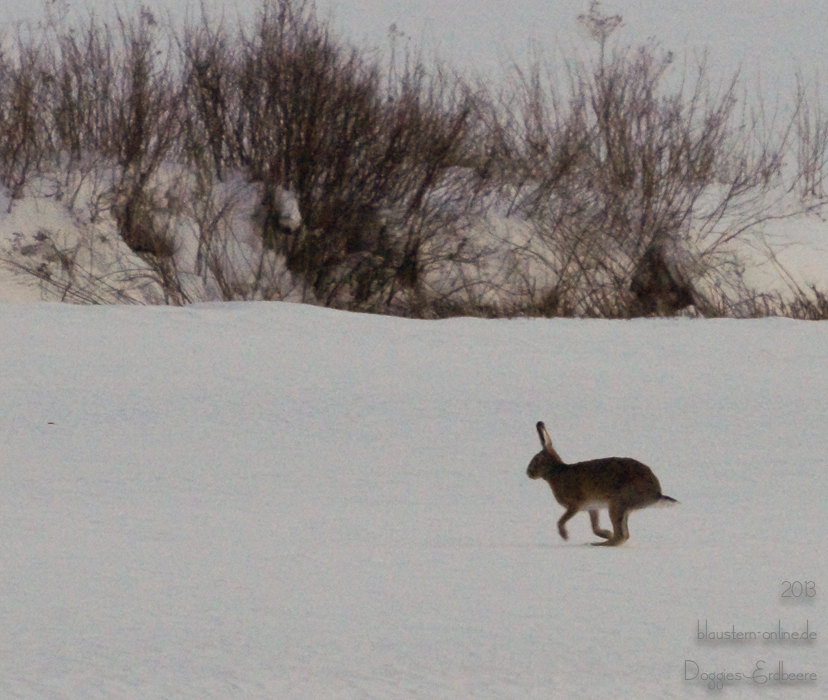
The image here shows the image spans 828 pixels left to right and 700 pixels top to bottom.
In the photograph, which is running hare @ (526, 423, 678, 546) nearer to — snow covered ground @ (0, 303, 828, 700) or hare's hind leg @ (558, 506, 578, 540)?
hare's hind leg @ (558, 506, 578, 540)

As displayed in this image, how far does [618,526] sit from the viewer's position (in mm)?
3535

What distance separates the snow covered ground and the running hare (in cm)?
11

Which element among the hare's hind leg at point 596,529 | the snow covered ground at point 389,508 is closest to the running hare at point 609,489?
the hare's hind leg at point 596,529

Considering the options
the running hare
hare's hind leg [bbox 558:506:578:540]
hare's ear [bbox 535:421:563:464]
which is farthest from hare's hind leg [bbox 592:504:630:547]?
hare's ear [bbox 535:421:563:464]

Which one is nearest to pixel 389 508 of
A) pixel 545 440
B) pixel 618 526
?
pixel 545 440

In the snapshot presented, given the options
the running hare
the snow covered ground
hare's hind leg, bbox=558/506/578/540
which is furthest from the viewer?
hare's hind leg, bbox=558/506/578/540

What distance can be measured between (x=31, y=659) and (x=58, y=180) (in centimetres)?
981

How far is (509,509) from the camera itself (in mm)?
4180

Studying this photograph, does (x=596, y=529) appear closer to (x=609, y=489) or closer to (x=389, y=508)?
(x=609, y=489)

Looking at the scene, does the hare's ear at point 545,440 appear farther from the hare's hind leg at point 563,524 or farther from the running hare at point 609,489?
the hare's hind leg at point 563,524

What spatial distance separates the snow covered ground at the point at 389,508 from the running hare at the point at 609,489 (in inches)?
4.2

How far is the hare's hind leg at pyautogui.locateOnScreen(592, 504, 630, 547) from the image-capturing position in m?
3.51

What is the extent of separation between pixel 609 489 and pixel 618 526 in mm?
112

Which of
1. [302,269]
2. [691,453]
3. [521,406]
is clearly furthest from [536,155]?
[691,453]
